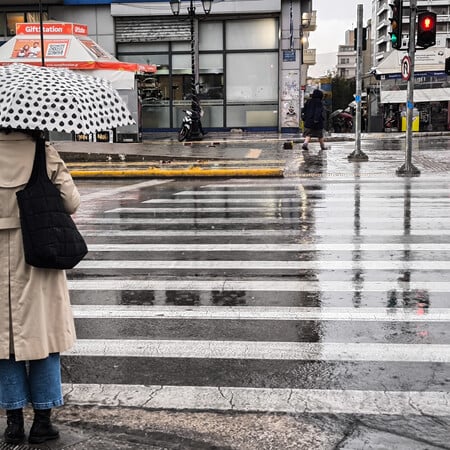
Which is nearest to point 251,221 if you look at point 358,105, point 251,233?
point 251,233

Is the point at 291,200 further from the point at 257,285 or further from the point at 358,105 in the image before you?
the point at 358,105

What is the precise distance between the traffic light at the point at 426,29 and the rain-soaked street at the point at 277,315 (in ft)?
17.6

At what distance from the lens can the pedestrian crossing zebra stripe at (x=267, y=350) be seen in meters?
5.22

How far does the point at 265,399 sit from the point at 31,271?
1690 mm

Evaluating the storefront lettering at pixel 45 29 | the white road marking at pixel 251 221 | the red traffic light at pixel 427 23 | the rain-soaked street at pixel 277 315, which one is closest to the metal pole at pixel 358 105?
the red traffic light at pixel 427 23

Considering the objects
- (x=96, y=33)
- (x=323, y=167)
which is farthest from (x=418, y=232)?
(x=96, y=33)

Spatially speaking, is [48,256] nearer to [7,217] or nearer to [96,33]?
[7,217]

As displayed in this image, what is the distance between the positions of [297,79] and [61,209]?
2895 centimetres

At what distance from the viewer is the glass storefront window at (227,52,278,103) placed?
32438 mm

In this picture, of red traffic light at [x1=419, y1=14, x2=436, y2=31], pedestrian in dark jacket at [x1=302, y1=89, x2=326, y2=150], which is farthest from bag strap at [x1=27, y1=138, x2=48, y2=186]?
pedestrian in dark jacket at [x1=302, y1=89, x2=326, y2=150]

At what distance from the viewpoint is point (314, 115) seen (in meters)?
22.0

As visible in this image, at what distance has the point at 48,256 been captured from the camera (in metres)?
3.73

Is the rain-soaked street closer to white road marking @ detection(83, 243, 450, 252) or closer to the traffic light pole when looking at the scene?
white road marking @ detection(83, 243, 450, 252)

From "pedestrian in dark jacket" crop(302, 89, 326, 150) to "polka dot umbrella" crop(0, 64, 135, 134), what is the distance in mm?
18200
